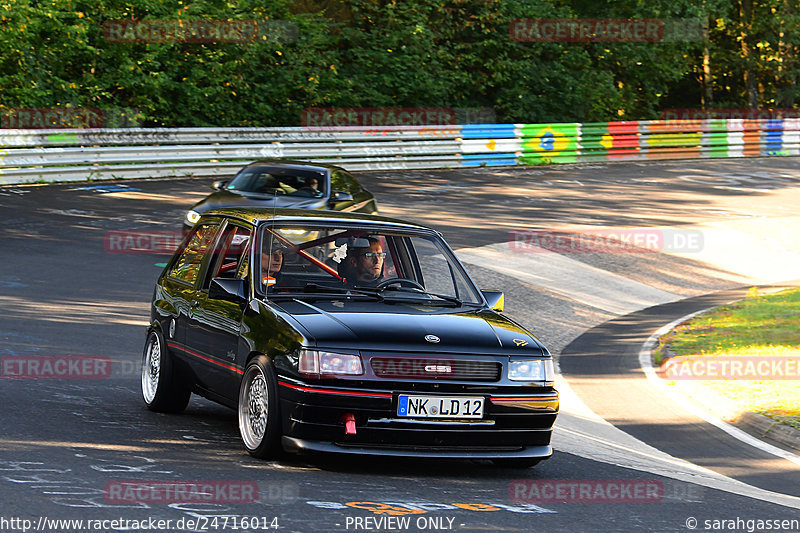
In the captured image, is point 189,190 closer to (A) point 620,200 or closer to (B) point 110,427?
(A) point 620,200

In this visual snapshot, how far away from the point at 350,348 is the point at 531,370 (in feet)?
4.03

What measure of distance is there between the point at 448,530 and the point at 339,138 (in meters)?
26.1

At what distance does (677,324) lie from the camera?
1753cm

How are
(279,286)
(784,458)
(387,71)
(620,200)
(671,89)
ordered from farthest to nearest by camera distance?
(671,89)
(387,71)
(620,200)
(784,458)
(279,286)

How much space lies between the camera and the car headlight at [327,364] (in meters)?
6.93

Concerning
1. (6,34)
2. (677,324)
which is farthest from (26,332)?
(6,34)

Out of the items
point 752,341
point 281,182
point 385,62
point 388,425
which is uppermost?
point 385,62

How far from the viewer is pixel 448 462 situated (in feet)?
26.3

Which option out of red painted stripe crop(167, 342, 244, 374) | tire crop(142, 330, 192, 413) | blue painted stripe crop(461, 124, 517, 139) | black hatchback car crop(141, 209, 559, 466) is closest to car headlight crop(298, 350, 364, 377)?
black hatchback car crop(141, 209, 559, 466)

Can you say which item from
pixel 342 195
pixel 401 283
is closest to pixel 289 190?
pixel 342 195

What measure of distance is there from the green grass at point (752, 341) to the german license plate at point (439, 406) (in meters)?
4.84

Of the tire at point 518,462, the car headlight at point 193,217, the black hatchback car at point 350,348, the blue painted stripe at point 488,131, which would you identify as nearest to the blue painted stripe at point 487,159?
the blue painted stripe at point 488,131

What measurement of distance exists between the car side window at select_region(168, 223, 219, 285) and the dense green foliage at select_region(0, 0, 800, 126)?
20988 millimetres

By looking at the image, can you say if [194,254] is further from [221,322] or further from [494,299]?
[494,299]
